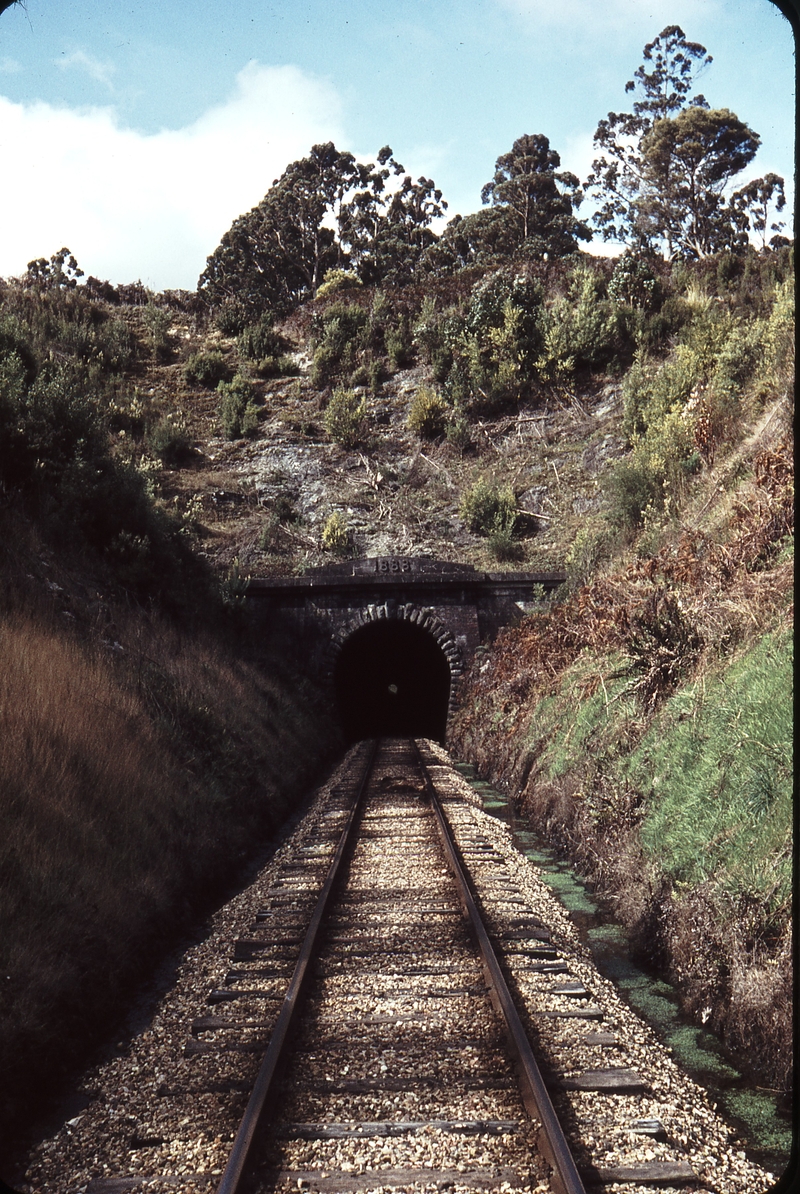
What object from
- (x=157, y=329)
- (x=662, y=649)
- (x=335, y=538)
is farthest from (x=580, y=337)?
(x=662, y=649)

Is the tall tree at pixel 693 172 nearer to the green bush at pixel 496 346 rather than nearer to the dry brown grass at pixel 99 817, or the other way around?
the green bush at pixel 496 346

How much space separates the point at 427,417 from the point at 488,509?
665cm

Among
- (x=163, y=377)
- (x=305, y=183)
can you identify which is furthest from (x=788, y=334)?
(x=305, y=183)

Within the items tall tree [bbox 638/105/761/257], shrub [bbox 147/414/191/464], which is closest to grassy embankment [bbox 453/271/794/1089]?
shrub [bbox 147/414/191/464]

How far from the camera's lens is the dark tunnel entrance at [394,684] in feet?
82.4

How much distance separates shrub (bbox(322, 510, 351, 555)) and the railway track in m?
16.9

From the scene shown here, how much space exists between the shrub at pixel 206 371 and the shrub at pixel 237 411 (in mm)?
1673

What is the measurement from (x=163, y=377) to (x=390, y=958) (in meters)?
31.8

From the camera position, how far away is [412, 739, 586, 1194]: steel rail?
3010 mm

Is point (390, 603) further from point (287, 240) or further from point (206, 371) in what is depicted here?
point (287, 240)

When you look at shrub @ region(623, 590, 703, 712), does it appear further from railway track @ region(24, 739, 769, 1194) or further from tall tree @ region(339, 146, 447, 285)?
tall tree @ region(339, 146, 447, 285)

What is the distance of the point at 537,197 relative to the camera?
174ft

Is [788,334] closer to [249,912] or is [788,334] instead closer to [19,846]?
[249,912]

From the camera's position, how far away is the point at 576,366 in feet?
95.9
